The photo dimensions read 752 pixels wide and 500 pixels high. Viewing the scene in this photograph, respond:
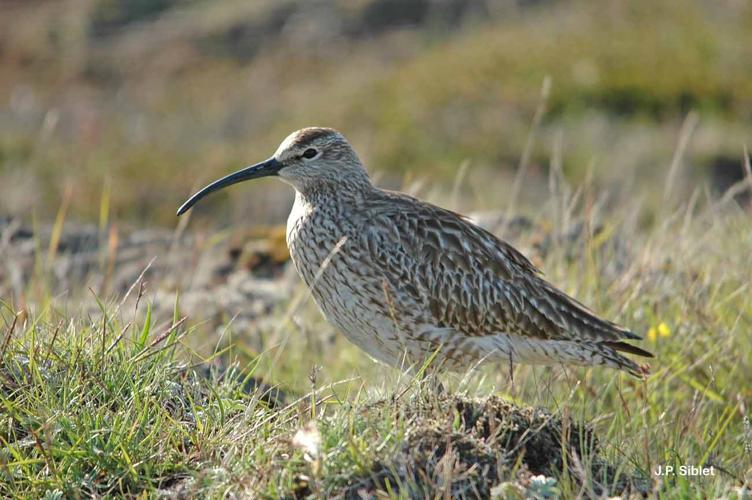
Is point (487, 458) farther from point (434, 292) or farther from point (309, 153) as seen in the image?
point (309, 153)

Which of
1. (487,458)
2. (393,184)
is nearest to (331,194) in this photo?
(487,458)

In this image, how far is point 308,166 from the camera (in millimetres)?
5898

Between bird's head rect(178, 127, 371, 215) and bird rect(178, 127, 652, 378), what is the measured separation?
0.23 feet

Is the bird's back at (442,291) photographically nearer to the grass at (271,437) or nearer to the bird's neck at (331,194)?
the bird's neck at (331,194)

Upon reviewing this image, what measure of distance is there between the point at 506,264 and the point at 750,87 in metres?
13.7

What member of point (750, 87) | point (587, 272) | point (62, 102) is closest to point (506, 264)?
point (587, 272)

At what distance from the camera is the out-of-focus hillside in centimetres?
1548

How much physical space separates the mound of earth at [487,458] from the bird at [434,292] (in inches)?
47.3

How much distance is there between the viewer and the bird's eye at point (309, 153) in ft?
19.4

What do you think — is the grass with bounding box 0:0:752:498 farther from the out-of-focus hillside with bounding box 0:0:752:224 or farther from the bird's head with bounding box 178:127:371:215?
the bird's head with bounding box 178:127:371:215

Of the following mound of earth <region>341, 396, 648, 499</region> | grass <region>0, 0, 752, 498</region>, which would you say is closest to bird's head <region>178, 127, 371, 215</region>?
grass <region>0, 0, 752, 498</region>

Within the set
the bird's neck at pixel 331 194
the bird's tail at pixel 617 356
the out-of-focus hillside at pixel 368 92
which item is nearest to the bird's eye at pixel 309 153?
the bird's neck at pixel 331 194

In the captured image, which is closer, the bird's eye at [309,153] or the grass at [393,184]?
the grass at [393,184]

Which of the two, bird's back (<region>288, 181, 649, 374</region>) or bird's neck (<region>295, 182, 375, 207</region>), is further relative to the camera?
bird's neck (<region>295, 182, 375, 207</region>)
